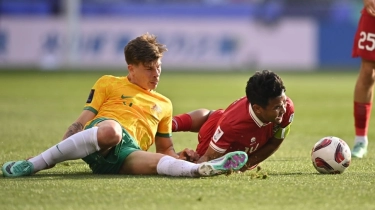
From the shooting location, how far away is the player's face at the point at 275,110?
5.43 m

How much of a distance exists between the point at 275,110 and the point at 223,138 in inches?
16.1

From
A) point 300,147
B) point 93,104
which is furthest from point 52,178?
point 300,147

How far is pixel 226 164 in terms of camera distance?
5.21 metres

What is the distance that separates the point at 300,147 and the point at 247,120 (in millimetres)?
2416

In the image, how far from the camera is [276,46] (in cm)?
2861

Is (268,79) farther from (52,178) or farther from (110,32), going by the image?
(110,32)

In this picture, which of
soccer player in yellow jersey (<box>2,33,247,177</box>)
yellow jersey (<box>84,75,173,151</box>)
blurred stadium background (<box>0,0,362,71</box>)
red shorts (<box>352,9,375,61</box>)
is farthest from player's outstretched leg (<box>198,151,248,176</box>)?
blurred stadium background (<box>0,0,362,71</box>)

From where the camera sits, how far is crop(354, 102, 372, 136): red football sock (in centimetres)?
745

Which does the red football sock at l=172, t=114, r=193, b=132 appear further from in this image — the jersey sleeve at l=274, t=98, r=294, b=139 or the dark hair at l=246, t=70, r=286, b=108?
the dark hair at l=246, t=70, r=286, b=108

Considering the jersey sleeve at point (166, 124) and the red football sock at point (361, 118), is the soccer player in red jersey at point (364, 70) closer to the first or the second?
the red football sock at point (361, 118)

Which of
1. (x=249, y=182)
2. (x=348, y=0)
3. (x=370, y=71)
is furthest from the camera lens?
(x=348, y=0)

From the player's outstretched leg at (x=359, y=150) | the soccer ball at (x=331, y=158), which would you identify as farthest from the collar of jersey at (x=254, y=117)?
the player's outstretched leg at (x=359, y=150)

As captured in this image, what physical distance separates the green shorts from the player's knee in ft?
0.67

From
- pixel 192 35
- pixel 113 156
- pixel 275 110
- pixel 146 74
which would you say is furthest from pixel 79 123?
pixel 192 35
